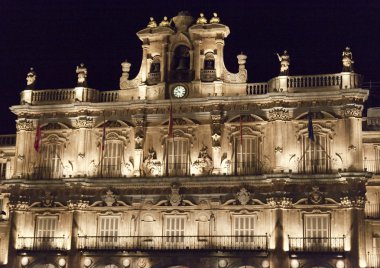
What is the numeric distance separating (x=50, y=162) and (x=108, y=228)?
686 centimetres

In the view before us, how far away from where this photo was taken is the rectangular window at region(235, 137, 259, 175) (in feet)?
173

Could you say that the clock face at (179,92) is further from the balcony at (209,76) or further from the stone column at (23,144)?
the stone column at (23,144)

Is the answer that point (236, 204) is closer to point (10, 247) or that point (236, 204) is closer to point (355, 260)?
point (355, 260)

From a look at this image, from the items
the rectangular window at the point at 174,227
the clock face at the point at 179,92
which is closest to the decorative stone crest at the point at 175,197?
the rectangular window at the point at 174,227

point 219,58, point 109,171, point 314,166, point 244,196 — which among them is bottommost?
point 244,196

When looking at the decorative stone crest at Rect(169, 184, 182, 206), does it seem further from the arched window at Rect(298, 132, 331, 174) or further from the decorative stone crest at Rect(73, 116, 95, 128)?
the arched window at Rect(298, 132, 331, 174)

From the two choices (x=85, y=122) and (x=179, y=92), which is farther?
(x=85, y=122)

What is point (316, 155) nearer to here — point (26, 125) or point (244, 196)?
point (244, 196)

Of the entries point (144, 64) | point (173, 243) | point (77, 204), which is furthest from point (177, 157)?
point (77, 204)

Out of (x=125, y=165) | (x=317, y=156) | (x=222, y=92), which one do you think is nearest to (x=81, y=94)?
(x=125, y=165)

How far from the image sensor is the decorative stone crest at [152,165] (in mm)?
54062

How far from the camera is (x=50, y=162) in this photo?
Result: 56.4 m

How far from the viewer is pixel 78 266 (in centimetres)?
5328

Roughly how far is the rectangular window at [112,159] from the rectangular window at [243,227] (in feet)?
30.5
